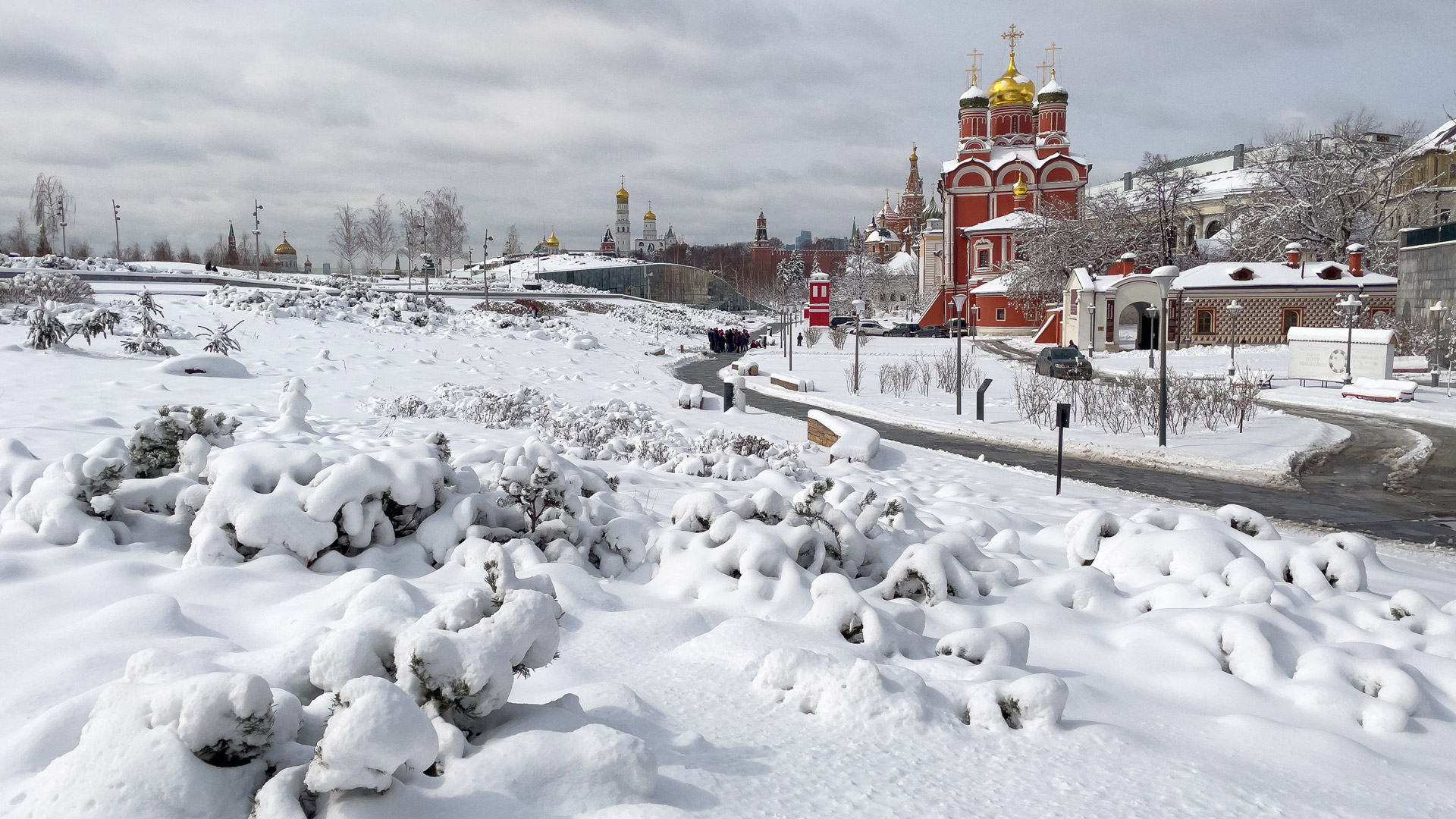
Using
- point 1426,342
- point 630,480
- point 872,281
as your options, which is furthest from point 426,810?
point 872,281

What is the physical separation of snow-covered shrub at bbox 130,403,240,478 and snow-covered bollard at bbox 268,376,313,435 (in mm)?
3129

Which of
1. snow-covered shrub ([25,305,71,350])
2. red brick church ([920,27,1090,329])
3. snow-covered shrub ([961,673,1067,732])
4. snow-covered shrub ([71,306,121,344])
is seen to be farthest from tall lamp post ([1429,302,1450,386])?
snow-covered shrub ([25,305,71,350])

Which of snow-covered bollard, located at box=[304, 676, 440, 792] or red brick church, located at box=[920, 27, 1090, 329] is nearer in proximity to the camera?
snow-covered bollard, located at box=[304, 676, 440, 792]

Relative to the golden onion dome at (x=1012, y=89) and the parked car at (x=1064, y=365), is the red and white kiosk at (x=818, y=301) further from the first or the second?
the parked car at (x=1064, y=365)

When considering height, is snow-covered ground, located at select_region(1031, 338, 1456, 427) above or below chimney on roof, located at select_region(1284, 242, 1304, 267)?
below

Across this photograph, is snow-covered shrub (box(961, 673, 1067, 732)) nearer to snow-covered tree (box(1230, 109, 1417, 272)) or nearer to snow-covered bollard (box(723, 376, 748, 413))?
snow-covered bollard (box(723, 376, 748, 413))

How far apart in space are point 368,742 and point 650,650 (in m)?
1.89

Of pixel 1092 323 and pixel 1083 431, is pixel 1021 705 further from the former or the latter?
pixel 1092 323

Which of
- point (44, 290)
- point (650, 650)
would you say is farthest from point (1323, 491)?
point (44, 290)

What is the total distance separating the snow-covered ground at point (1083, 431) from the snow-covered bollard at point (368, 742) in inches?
Result: 563

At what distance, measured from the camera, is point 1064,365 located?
28.4 m

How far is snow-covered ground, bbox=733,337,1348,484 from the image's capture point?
579 inches

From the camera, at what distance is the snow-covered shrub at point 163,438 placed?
5.67 meters

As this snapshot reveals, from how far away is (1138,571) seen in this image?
574 cm
